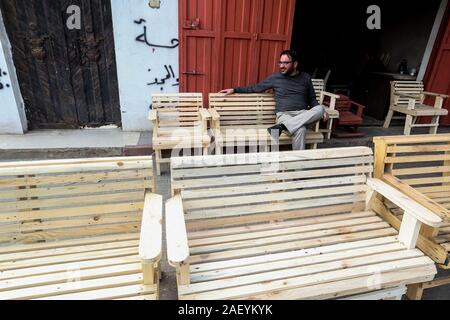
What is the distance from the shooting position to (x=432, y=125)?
5629mm

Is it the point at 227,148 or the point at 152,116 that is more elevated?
the point at 152,116

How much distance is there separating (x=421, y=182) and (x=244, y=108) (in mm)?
2522

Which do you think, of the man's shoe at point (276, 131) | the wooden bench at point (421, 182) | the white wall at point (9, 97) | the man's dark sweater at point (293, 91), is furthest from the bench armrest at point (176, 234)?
the white wall at point (9, 97)

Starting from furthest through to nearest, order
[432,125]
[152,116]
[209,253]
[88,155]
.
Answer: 1. [432,125]
2. [88,155]
3. [152,116]
4. [209,253]

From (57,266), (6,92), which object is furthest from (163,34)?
(57,266)

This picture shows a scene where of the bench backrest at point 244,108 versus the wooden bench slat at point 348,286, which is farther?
the bench backrest at point 244,108

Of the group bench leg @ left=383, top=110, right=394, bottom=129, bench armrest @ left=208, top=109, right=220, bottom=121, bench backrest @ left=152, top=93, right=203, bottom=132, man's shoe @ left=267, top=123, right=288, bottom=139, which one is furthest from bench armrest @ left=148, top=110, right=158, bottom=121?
bench leg @ left=383, top=110, right=394, bottom=129

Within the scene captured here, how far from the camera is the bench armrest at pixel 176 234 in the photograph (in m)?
1.53

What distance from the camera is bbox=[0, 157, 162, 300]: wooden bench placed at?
1.62 m

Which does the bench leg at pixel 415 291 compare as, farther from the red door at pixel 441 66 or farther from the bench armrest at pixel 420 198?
the red door at pixel 441 66

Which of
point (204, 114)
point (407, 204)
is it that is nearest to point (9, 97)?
point (204, 114)
